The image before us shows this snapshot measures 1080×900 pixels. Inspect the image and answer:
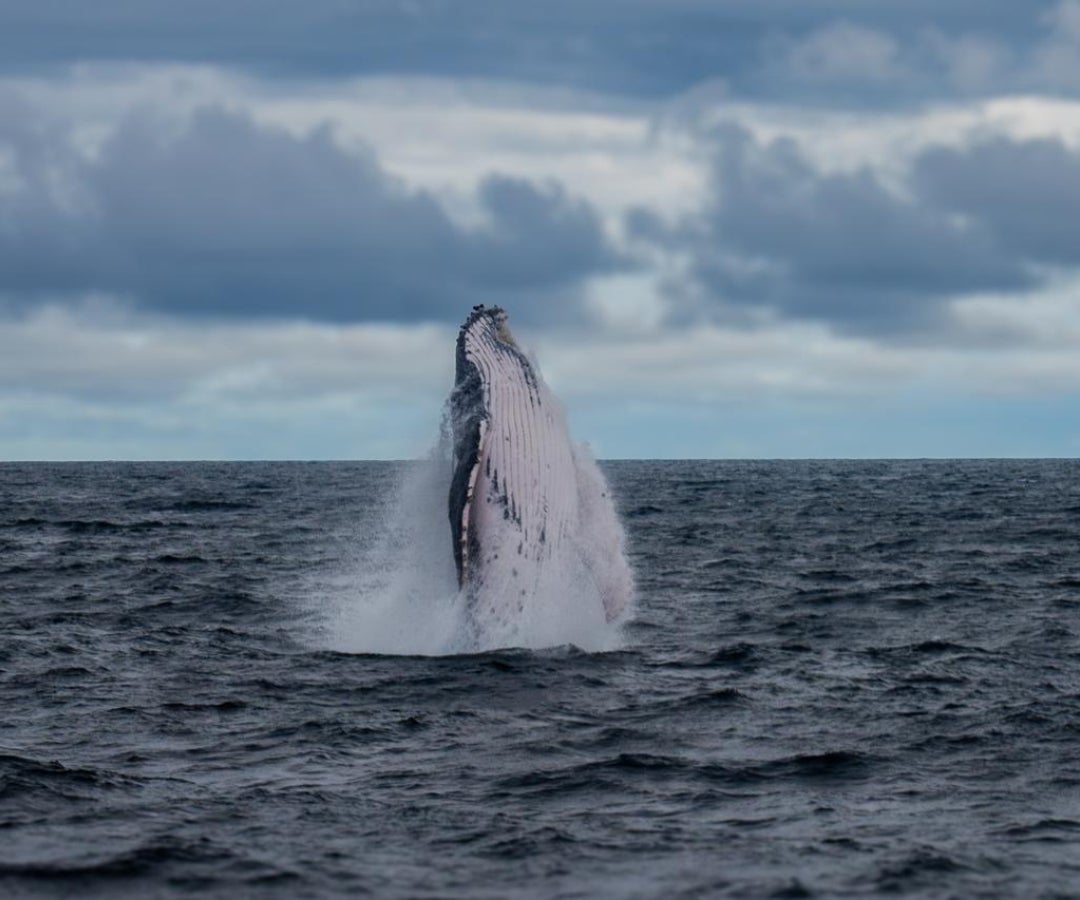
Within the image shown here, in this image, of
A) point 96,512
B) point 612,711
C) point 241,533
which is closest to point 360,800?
point 612,711

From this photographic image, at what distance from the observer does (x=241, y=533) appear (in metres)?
34.7

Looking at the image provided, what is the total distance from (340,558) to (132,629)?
10.4 meters

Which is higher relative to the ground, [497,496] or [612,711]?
[497,496]

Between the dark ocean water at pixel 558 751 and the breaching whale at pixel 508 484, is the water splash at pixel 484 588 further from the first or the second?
the dark ocean water at pixel 558 751

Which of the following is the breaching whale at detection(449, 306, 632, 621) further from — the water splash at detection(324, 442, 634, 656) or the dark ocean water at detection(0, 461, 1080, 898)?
the dark ocean water at detection(0, 461, 1080, 898)

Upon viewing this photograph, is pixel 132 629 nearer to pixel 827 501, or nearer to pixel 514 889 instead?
pixel 514 889

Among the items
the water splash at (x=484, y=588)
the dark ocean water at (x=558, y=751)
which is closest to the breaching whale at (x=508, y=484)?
the water splash at (x=484, y=588)

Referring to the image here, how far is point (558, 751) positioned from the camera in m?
10.4

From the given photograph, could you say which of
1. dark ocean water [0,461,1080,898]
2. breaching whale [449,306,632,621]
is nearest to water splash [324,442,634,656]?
breaching whale [449,306,632,621]

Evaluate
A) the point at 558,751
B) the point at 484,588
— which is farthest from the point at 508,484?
the point at 558,751

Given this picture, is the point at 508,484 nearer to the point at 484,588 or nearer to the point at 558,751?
the point at 484,588

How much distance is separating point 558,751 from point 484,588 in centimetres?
284

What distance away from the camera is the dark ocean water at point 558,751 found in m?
7.68

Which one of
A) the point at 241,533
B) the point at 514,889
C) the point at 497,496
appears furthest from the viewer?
the point at 241,533
